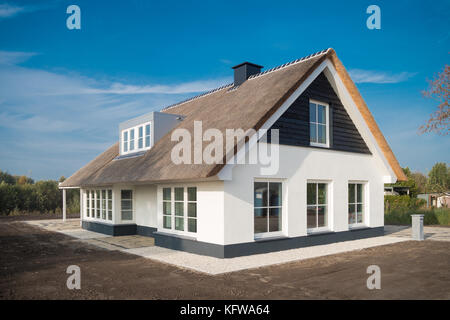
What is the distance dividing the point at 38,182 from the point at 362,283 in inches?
1067

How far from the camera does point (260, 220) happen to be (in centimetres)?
981

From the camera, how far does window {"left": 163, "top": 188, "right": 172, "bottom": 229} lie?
11.0 m

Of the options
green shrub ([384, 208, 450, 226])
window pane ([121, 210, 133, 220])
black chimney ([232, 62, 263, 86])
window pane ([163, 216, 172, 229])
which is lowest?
green shrub ([384, 208, 450, 226])

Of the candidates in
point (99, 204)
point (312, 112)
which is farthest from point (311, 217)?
point (99, 204)

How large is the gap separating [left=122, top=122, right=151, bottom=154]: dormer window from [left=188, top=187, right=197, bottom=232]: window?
4.20m

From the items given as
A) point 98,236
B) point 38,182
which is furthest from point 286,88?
point 38,182

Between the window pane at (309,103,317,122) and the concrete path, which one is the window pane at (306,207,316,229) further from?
the window pane at (309,103,317,122)

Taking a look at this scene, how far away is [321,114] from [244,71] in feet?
11.6

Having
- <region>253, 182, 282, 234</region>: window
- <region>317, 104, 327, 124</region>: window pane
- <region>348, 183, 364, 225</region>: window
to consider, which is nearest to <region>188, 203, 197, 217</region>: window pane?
<region>253, 182, 282, 234</region>: window

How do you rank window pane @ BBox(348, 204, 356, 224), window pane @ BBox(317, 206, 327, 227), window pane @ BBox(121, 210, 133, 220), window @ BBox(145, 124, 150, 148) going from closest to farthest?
1. window pane @ BBox(317, 206, 327, 227)
2. window pane @ BBox(348, 204, 356, 224)
3. window @ BBox(145, 124, 150, 148)
4. window pane @ BBox(121, 210, 133, 220)

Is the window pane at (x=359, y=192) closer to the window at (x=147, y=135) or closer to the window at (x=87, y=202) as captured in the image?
the window at (x=147, y=135)

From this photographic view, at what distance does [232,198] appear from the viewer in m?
9.05

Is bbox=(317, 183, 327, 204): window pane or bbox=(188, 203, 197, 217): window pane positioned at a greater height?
bbox=(317, 183, 327, 204): window pane
